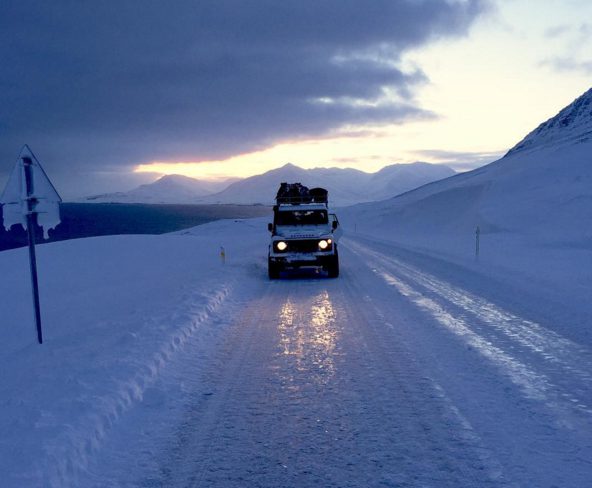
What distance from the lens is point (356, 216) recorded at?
79.6 meters

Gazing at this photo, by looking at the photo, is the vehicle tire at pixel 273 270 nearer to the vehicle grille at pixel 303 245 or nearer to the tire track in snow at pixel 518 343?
the vehicle grille at pixel 303 245

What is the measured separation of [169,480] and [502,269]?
15.0m

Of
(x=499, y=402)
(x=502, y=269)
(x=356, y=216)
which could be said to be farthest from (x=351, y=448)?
(x=356, y=216)

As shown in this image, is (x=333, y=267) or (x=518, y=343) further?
(x=333, y=267)

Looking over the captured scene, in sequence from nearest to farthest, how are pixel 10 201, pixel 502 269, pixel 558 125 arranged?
pixel 10 201, pixel 502 269, pixel 558 125

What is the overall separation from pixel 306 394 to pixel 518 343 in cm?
379

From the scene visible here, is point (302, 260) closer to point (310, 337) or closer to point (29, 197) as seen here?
point (310, 337)

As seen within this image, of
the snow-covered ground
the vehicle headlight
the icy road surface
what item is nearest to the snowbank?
the snow-covered ground

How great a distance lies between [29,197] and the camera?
719 centimetres

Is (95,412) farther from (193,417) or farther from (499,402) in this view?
(499,402)

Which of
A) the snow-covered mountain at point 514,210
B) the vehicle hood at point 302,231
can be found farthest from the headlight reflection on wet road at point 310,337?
the snow-covered mountain at point 514,210

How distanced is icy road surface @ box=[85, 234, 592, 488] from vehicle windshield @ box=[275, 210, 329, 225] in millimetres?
8039

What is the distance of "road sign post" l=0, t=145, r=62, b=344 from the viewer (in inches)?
277

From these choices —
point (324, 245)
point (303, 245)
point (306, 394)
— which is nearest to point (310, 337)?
point (306, 394)
